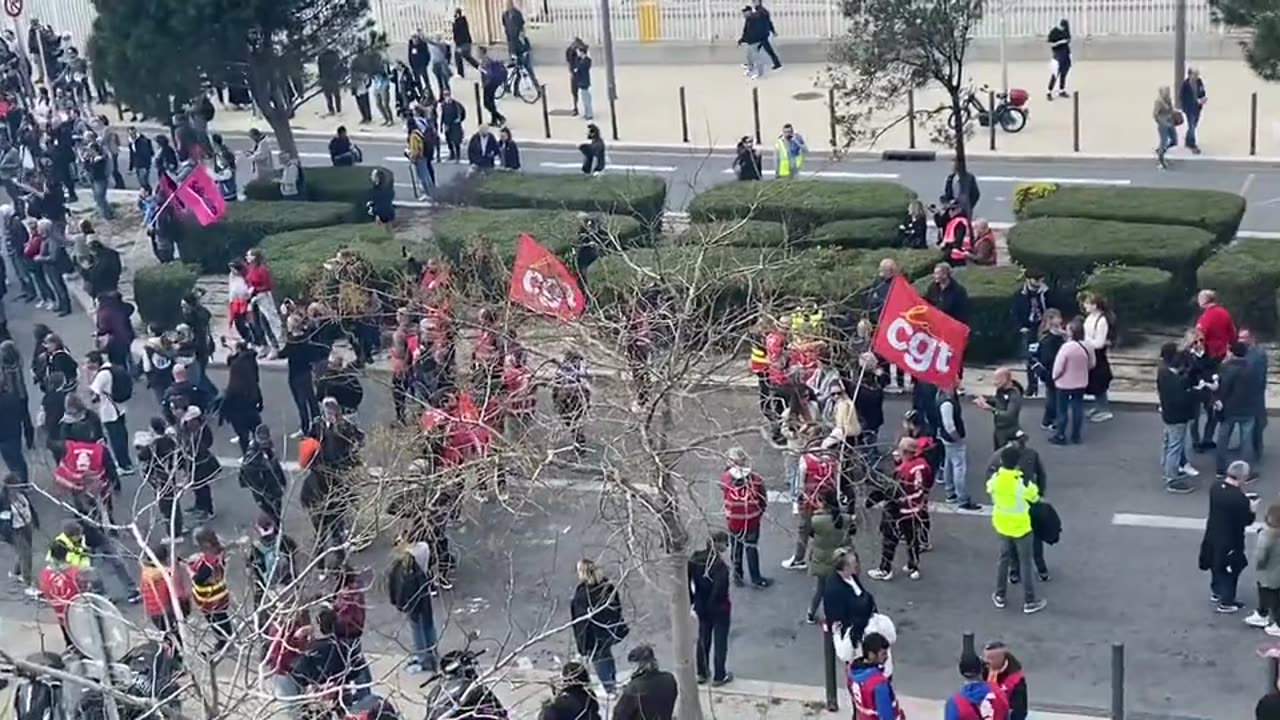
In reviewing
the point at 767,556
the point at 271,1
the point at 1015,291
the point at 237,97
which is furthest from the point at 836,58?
the point at 237,97

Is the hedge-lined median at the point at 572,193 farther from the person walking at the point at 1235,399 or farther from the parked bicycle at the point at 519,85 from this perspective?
the person walking at the point at 1235,399

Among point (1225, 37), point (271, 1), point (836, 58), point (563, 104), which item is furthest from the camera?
point (563, 104)

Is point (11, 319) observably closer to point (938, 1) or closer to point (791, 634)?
point (938, 1)

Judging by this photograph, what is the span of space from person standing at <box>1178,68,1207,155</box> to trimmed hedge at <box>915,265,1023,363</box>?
7832 millimetres

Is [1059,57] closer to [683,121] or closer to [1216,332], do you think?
[683,121]

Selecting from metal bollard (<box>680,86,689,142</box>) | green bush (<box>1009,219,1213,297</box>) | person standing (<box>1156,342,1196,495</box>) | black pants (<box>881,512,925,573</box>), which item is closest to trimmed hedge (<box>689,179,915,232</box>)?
green bush (<box>1009,219,1213,297</box>)

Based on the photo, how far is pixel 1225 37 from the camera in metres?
32.6

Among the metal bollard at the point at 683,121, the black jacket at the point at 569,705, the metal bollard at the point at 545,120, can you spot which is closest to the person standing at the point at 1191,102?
the metal bollard at the point at 683,121

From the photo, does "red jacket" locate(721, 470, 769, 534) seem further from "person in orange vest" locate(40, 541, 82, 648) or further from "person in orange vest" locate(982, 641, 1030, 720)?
"person in orange vest" locate(40, 541, 82, 648)

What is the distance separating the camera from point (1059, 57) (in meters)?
30.9

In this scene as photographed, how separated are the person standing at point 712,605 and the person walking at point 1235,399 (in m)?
5.06

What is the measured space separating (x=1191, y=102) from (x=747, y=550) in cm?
1391

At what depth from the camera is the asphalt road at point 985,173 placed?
87.1ft

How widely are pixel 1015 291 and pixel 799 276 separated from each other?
2.32 meters
